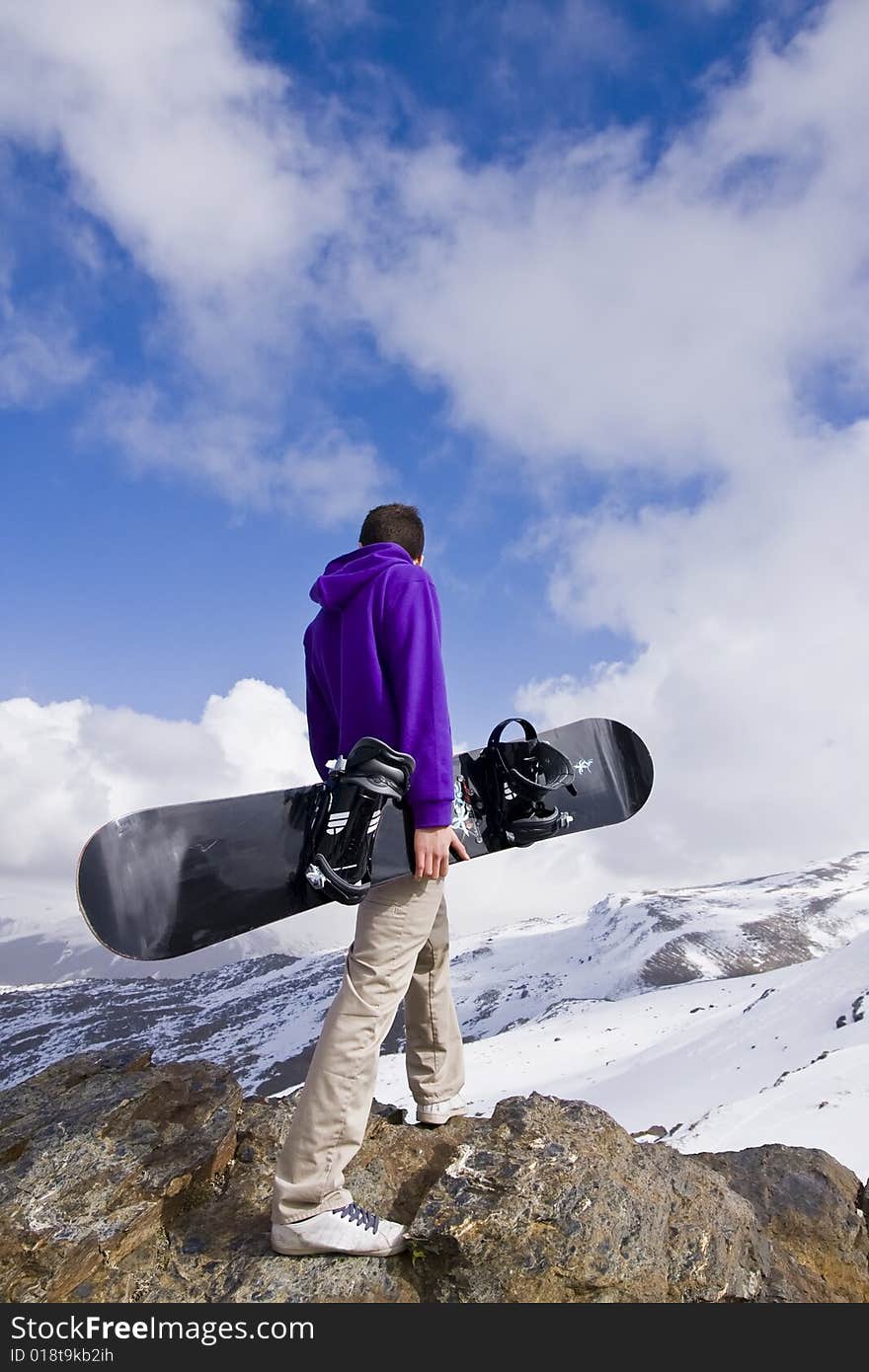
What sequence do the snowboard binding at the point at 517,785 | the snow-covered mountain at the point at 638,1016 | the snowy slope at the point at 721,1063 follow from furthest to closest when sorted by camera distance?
1. the snow-covered mountain at the point at 638,1016
2. the snowy slope at the point at 721,1063
3. the snowboard binding at the point at 517,785

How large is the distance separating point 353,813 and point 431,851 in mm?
600

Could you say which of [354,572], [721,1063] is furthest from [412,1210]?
[721,1063]

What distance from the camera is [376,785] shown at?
4.18 metres

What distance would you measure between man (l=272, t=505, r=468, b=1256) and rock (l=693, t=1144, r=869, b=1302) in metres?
2.70

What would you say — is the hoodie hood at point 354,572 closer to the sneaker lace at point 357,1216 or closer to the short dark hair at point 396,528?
the short dark hair at point 396,528

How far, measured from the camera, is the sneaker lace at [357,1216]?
12.6 feet

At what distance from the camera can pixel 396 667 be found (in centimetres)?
425

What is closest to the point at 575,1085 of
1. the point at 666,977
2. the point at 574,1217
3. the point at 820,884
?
the point at 574,1217

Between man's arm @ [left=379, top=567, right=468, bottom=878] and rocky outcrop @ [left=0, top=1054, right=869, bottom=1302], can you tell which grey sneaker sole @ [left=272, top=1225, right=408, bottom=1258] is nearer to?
rocky outcrop @ [left=0, top=1054, right=869, bottom=1302]

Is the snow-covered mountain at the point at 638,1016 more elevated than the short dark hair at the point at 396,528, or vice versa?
the short dark hair at the point at 396,528

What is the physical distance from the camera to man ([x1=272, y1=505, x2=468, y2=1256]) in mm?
3799

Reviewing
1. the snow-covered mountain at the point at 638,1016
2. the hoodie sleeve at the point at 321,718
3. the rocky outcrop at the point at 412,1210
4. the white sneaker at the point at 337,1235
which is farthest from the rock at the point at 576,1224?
the snow-covered mountain at the point at 638,1016

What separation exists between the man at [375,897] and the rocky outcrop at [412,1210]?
0.31 meters

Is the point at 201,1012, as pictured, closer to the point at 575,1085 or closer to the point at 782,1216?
the point at 575,1085
